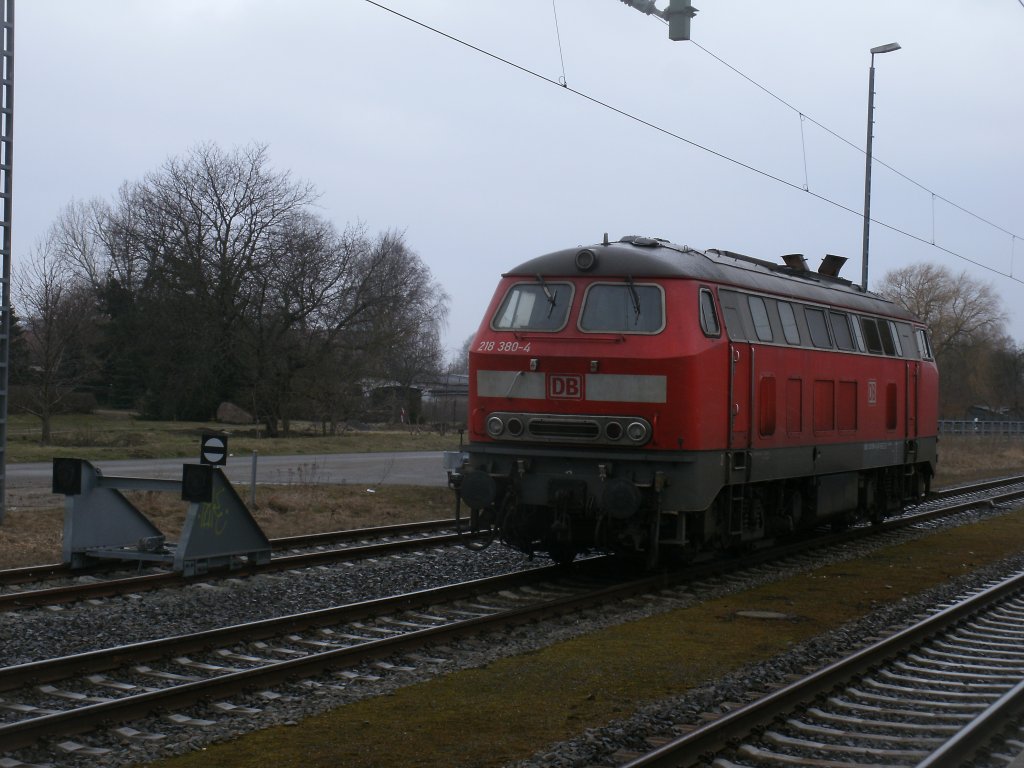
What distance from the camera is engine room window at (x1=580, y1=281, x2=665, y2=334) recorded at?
11555 millimetres

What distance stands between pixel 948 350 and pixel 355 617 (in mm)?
68198

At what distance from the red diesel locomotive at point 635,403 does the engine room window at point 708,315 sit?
0.07ft

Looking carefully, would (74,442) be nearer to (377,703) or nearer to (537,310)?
(537,310)

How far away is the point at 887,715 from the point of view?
23.9ft

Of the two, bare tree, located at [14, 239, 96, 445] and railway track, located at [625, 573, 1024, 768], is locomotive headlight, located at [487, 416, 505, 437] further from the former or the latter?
bare tree, located at [14, 239, 96, 445]

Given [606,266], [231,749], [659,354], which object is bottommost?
[231,749]

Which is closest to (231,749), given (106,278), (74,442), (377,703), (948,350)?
(377,703)

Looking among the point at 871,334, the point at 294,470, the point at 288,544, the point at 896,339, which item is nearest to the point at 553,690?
the point at 288,544

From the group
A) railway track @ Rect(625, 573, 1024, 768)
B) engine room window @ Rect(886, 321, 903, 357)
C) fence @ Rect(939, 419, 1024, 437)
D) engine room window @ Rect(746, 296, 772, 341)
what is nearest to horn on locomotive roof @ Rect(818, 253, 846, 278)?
engine room window @ Rect(886, 321, 903, 357)

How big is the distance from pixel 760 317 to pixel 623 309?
2.07m

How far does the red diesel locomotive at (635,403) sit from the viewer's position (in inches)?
442

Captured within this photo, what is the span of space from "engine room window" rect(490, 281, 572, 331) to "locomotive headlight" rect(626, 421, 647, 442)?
4.54ft

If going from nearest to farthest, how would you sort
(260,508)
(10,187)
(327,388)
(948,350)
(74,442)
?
1. (10,187)
2. (260,508)
3. (74,442)
4. (327,388)
5. (948,350)

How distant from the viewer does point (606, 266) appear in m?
11.9
